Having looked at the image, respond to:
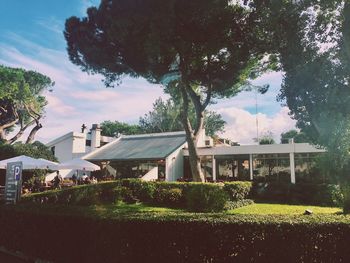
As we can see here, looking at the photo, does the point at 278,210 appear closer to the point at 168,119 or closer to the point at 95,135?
the point at 95,135

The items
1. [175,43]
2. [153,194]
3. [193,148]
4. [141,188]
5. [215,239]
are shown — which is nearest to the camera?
[215,239]

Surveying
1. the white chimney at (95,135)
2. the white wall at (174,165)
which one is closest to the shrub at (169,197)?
the white wall at (174,165)

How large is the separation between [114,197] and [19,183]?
8.18 metres

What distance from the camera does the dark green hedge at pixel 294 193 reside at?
2092cm

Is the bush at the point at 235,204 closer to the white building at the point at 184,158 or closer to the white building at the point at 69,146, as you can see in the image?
the white building at the point at 184,158

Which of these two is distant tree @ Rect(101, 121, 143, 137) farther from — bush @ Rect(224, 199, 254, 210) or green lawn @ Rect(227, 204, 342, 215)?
green lawn @ Rect(227, 204, 342, 215)

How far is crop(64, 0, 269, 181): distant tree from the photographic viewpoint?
14688 mm

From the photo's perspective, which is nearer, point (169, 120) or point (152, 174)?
point (152, 174)

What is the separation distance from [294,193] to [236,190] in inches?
193

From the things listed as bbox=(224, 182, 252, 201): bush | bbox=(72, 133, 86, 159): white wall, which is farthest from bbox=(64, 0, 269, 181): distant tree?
bbox=(72, 133, 86, 159): white wall

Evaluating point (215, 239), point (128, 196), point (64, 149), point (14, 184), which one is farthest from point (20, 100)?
point (215, 239)

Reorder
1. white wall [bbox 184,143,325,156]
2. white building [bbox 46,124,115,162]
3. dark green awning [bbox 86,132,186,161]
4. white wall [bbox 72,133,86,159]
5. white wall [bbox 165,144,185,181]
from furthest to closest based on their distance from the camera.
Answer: white building [bbox 46,124,115,162] → white wall [bbox 72,133,86,159] → dark green awning [bbox 86,132,186,161] → white wall [bbox 165,144,185,181] → white wall [bbox 184,143,325,156]

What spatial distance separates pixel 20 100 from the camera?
126ft

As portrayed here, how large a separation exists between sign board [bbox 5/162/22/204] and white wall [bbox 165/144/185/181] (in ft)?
59.8
